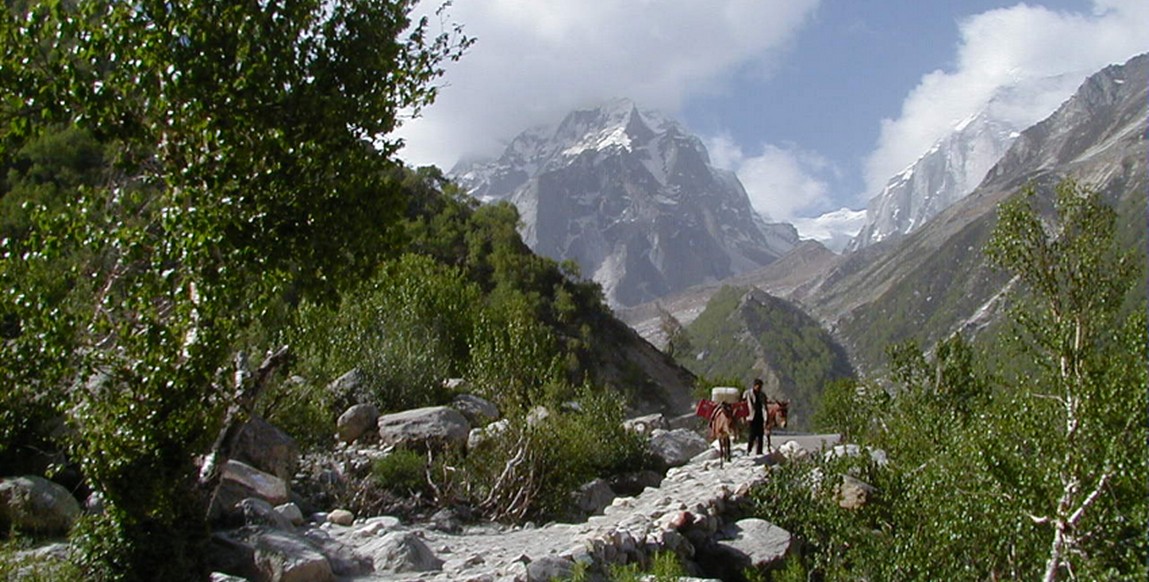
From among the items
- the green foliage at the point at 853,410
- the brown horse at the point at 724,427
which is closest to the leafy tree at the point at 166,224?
the brown horse at the point at 724,427

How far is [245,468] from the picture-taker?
14383 millimetres

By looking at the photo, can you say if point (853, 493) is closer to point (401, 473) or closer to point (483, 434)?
point (483, 434)

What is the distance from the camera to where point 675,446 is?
82.7 feet

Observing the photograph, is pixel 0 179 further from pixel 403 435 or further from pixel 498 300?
pixel 403 435

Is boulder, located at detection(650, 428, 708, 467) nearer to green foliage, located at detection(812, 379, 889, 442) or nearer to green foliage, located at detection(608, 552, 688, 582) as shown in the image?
green foliage, located at detection(812, 379, 889, 442)

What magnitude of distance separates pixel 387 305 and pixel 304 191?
64.0ft

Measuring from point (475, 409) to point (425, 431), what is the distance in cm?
405

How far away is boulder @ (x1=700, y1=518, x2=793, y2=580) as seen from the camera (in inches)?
624

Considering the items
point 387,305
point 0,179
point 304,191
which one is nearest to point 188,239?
point 304,191

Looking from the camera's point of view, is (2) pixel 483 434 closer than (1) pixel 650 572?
No

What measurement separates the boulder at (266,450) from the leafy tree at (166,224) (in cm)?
610

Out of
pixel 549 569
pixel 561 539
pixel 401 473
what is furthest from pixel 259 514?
pixel 401 473

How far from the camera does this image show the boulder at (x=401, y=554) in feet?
39.8

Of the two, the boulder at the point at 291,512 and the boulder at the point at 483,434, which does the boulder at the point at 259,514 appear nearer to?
the boulder at the point at 291,512
